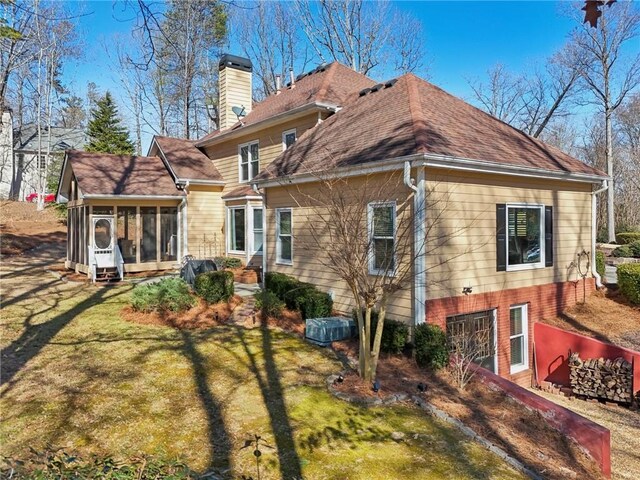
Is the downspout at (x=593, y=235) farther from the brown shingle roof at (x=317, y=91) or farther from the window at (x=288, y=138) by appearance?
the window at (x=288, y=138)

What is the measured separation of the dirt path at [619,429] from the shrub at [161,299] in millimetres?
8307

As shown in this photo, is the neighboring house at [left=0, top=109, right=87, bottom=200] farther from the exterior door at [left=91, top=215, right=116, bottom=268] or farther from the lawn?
the lawn

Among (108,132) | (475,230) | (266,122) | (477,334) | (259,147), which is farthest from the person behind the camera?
(108,132)

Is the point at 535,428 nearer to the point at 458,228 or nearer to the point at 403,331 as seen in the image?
the point at 403,331

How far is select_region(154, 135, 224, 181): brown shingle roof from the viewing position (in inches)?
691

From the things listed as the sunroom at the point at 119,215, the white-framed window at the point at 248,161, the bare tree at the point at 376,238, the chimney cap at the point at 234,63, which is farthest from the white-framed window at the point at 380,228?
the chimney cap at the point at 234,63

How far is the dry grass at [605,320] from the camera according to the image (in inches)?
390

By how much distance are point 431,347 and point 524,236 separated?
397 centimetres

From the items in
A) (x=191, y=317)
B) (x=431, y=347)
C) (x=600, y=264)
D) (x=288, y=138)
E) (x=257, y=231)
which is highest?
(x=288, y=138)

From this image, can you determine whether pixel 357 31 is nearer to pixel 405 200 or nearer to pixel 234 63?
pixel 234 63

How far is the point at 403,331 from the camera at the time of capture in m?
8.11

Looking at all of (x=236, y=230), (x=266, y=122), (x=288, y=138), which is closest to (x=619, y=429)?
(x=288, y=138)

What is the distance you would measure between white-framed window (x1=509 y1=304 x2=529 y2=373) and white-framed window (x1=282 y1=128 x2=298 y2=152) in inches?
349

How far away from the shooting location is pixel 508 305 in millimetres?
9492
